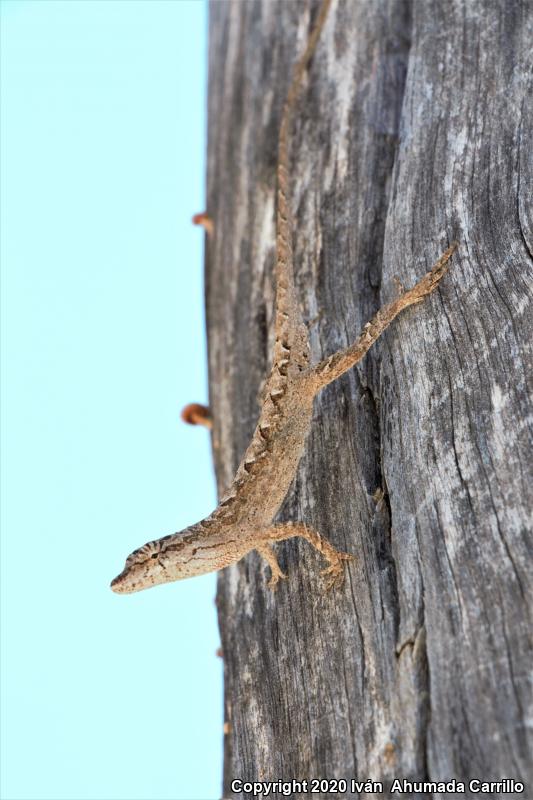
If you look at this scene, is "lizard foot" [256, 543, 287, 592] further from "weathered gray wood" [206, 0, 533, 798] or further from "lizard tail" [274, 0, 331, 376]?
"lizard tail" [274, 0, 331, 376]

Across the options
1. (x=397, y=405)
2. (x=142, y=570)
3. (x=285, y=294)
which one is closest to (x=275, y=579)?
(x=142, y=570)

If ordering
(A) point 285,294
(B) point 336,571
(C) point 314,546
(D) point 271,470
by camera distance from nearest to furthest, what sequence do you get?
(B) point 336,571, (C) point 314,546, (D) point 271,470, (A) point 285,294

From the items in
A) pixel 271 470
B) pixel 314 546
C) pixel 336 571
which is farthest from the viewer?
pixel 271 470


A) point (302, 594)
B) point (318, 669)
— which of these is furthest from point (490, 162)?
point (318, 669)

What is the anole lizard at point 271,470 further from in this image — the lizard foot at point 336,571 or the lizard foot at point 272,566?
the lizard foot at point 336,571

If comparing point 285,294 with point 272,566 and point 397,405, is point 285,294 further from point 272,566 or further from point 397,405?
point 272,566

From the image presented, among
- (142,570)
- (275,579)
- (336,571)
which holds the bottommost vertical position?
(336,571)

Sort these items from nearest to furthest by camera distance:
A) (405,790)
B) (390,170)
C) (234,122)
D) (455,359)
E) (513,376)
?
(405,790) → (513,376) → (455,359) → (390,170) → (234,122)

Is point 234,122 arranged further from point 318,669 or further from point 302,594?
point 318,669
